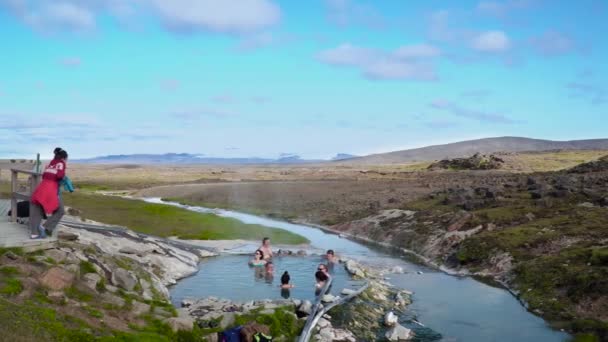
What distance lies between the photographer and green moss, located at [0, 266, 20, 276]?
18.1 metres

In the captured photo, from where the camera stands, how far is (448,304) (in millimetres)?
30453

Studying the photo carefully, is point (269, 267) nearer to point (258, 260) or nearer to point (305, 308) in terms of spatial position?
point (258, 260)

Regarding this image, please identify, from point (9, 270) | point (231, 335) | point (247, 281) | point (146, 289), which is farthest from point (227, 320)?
point (247, 281)

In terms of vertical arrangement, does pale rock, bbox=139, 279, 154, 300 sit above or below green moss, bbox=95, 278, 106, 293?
below

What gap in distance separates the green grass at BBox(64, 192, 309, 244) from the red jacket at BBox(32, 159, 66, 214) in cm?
2997

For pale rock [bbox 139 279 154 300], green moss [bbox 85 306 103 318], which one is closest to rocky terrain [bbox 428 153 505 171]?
pale rock [bbox 139 279 154 300]

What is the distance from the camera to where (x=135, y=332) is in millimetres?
17797

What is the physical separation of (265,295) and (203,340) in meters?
10.2

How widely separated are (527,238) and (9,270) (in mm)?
34043

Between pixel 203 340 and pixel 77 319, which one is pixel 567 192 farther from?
pixel 77 319

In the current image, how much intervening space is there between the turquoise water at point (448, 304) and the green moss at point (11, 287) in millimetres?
12176

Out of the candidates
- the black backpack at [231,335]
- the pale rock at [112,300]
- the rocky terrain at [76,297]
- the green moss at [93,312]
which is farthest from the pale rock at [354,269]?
the green moss at [93,312]

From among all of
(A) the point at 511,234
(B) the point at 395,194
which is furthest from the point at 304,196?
(A) the point at 511,234

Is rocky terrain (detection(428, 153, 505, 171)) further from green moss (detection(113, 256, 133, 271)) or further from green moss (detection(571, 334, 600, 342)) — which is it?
green moss (detection(113, 256, 133, 271))
